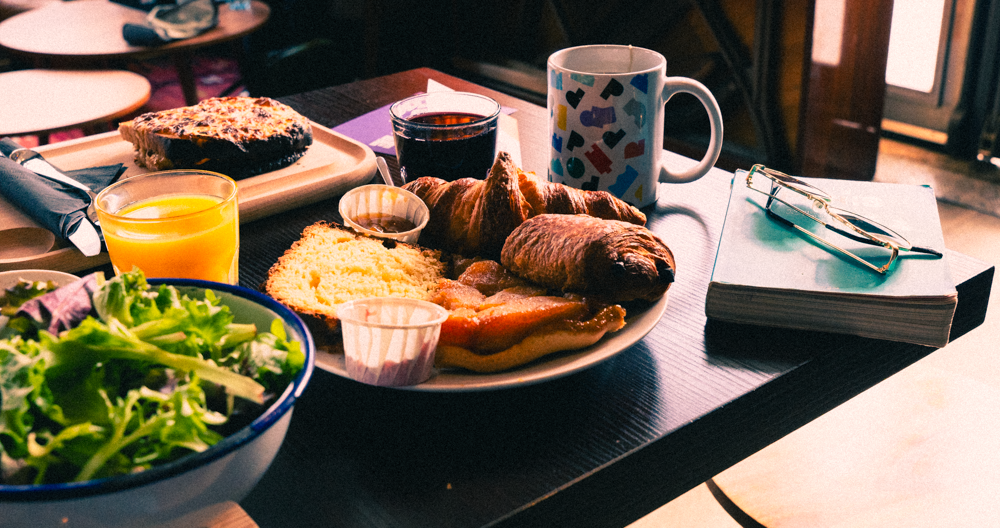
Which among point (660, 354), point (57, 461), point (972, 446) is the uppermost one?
point (57, 461)

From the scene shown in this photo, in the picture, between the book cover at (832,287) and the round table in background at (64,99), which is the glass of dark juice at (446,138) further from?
the round table in background at (64,99)

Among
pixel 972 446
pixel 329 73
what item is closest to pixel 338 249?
pixel 972 446

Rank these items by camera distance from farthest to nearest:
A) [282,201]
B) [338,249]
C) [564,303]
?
[282,201], [338,249], [564,303]

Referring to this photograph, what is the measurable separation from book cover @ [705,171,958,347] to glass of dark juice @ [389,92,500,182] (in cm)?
39

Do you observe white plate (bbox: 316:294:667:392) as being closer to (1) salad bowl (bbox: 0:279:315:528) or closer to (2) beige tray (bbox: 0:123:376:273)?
(1) salad bowl (bbox: 0:279:315:528)

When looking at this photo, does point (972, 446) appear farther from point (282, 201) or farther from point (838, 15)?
point (838, 15)

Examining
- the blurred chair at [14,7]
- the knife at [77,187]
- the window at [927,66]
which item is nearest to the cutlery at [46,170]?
the knife at [77,187]

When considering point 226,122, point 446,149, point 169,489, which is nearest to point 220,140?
point 226,122

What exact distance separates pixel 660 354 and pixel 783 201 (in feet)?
1.04

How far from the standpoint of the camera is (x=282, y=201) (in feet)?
3.71

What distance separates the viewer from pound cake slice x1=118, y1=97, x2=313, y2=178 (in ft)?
3.92

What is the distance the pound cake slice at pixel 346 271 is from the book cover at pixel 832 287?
335 millimetres

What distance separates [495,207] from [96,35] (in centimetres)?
290

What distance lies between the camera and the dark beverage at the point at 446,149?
1.05 meters
